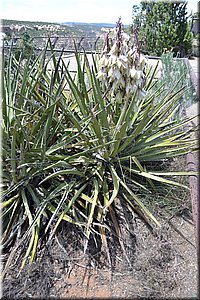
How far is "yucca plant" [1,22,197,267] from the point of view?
82.8 inches

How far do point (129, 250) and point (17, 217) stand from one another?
769 mm

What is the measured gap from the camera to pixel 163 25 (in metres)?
11.6

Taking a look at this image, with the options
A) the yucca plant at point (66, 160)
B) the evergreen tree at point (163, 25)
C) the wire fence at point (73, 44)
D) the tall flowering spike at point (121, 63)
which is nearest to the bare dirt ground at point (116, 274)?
the yucca plant at point (66, 160)

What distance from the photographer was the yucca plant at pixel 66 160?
2.10 meters

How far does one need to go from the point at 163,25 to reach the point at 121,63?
34.5 feet

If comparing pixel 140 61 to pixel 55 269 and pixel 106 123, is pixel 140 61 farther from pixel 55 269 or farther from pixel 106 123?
pixel 55 269

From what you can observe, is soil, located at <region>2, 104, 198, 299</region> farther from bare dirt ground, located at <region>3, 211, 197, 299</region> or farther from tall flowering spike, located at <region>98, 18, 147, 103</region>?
tall flowering spike, located at <region>98, 18, 147, 103</region>

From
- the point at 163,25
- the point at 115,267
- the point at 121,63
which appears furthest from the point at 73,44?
the point at 163,25

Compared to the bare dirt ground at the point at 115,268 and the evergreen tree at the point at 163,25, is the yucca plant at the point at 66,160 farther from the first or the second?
the evergreen tree at the point at 163,25

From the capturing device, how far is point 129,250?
207 cm

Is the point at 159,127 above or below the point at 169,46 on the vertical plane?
below

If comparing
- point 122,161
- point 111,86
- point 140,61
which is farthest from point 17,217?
point 140,61

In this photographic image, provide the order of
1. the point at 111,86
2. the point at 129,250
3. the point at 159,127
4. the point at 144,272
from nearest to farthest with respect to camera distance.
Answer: the point at 144,272 < the point at 129,250 < the point at 111,86 < the point at 159,127

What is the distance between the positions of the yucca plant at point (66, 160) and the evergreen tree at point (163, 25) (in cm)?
945
